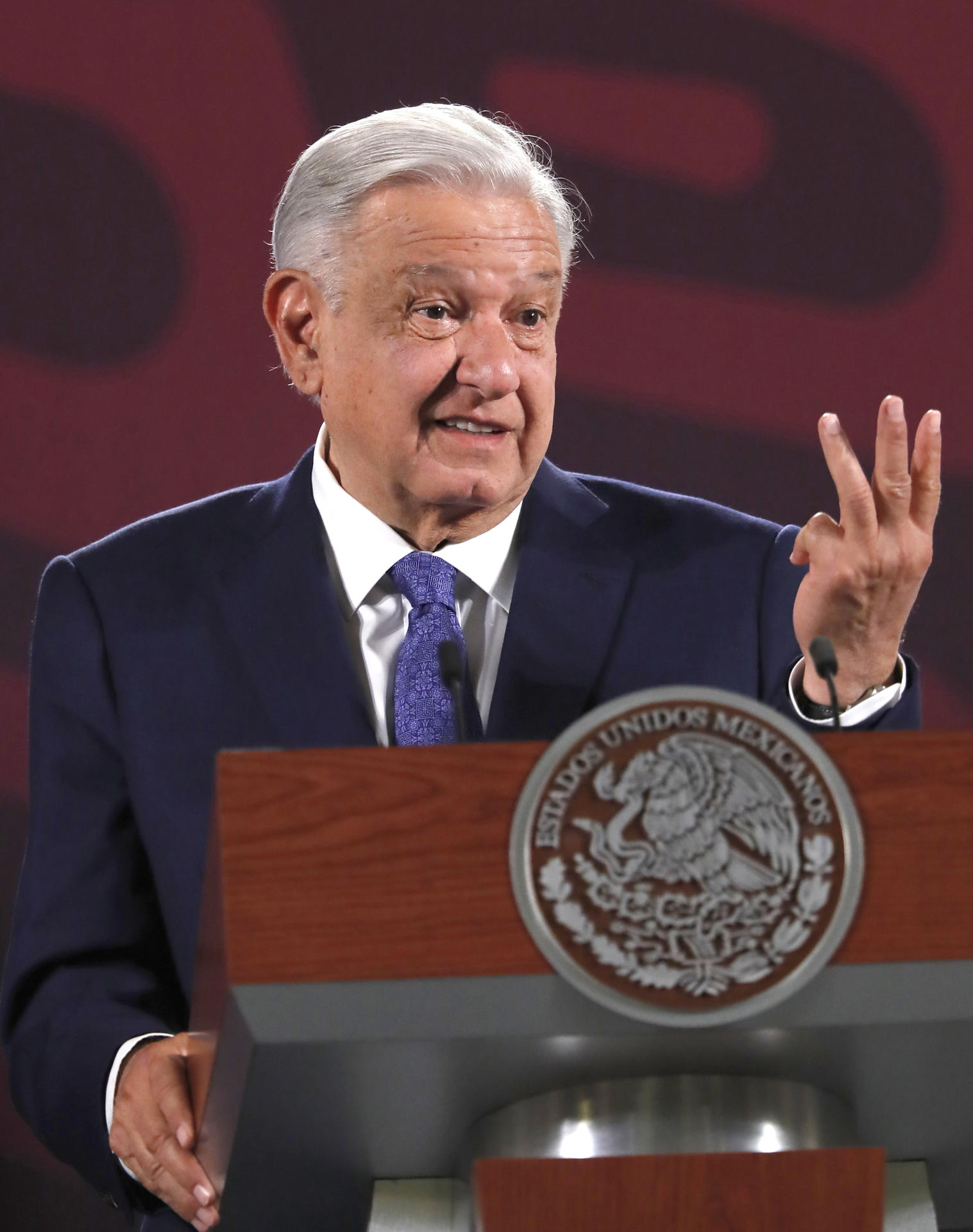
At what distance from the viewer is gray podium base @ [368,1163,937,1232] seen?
119cm

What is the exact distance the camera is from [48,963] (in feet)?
5.63

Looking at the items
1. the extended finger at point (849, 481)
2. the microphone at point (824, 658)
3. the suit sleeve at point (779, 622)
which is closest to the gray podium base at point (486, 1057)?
the microphone at point (824, 658)

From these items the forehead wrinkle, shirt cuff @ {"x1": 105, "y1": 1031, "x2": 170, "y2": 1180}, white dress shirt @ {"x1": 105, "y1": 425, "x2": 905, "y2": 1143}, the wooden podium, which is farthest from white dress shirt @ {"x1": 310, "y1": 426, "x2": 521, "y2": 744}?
the wooden podium

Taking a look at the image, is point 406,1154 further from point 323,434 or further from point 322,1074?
point 323,434

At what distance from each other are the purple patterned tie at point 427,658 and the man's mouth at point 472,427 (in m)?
0.14

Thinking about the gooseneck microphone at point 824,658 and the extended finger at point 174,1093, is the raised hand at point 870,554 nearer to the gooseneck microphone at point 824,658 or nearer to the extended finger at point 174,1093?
the gooseneck microphone at point 824,658

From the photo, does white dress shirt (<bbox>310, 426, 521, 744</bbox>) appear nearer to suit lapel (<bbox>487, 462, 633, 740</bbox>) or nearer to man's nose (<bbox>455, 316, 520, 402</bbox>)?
suit lapel (<bbox>487, 462, 633, 740</bbox>)

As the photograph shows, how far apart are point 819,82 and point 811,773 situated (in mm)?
1823

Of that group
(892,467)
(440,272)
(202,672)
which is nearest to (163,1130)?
(202,672)

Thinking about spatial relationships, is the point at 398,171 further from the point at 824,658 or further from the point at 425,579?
the point at 824,658

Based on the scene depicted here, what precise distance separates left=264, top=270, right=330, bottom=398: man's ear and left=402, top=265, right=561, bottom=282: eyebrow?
0.18 meters

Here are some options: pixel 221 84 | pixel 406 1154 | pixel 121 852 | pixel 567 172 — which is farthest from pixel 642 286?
pixel 406 1154

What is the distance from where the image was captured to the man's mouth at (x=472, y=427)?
1864 millimetres

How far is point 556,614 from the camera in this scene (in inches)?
71.6
